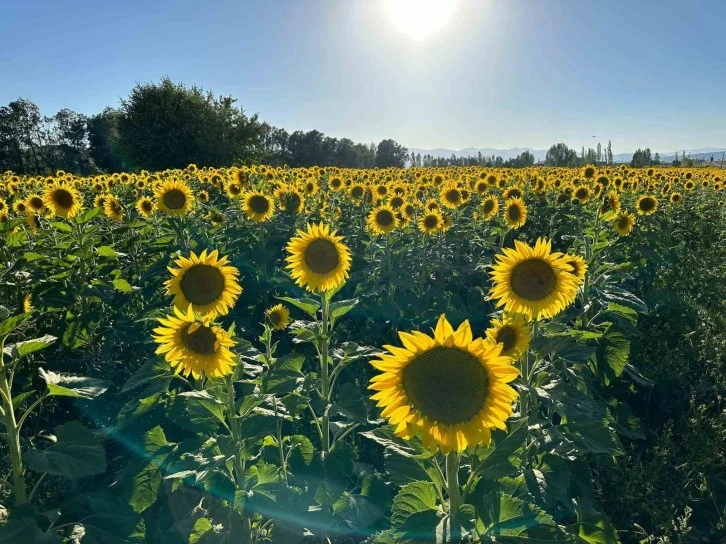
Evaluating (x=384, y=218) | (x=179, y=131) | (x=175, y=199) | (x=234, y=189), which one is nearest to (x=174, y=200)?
(x=175, y=199)

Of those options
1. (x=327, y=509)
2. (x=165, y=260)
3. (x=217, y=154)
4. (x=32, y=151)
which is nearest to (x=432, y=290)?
(x=165, y=260)

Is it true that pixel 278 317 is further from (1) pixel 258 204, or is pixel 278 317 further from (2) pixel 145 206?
(2) pixel 145 206

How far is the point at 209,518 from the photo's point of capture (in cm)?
269

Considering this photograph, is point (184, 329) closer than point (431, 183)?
Yes

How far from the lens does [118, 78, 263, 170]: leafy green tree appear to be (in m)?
42.3

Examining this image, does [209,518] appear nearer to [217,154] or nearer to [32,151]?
[217,154]

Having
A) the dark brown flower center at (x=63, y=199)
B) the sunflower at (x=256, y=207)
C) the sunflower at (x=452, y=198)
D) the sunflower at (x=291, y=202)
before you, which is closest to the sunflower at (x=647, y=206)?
the sunflower at (x=452, y=198)

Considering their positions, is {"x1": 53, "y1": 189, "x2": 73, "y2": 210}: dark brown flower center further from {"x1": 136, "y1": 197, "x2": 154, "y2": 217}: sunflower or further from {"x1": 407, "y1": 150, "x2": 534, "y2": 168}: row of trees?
{"x1": 407, "y1": 150, "x2": 534, "y2": 168}: row of trees

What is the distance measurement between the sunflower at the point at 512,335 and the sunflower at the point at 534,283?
6cm

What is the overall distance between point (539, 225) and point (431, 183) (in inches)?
137

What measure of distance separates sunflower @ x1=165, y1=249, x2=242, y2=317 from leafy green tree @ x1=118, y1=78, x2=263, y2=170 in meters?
39.4

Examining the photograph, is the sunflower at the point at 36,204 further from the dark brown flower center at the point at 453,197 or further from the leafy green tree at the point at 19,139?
the leafy green tree at the point at 19,139

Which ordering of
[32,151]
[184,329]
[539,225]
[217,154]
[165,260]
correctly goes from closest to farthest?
[184,329] → [165,260] → [539,225] → [217,154] → [32,151]

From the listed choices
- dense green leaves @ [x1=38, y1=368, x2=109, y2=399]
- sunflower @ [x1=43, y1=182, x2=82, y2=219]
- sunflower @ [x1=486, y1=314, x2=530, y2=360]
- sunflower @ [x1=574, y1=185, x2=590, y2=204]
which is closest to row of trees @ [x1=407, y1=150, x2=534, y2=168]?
sunflower @ [x1=574, y1=185, x2=590, y2=204]
